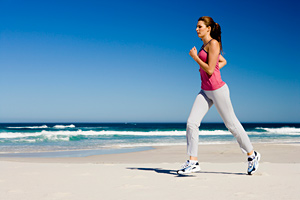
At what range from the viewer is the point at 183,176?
12.3 feet

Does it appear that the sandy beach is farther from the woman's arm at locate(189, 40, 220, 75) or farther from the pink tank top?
the woman's arm at locate(189, 40, 220, 75)

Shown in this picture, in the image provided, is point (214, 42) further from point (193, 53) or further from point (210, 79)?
point (210, 79)

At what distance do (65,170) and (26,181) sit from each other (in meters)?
0.81

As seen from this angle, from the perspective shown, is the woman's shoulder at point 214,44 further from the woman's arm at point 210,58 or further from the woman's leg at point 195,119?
the woman's leg at point 195,119

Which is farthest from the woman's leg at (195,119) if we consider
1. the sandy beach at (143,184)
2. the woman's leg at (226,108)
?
the sandy beach at (143,184)

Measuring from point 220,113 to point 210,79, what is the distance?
46cm

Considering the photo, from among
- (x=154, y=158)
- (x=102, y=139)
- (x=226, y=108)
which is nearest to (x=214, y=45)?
(x=226, y=108)

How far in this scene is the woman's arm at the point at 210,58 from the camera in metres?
3.60

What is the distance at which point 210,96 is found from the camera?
147 inches

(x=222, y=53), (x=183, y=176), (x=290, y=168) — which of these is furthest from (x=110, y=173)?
(x=290, y=168)

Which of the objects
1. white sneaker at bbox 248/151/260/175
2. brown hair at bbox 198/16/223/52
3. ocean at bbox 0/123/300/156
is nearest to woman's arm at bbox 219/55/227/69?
brown hair at bbox 198/16/223/52

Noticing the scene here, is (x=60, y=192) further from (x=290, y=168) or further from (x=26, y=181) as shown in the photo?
(x=290, y=168)

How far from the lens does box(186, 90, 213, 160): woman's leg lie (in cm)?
377

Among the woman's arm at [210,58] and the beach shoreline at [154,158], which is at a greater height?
the woman's arm at [210,58]
